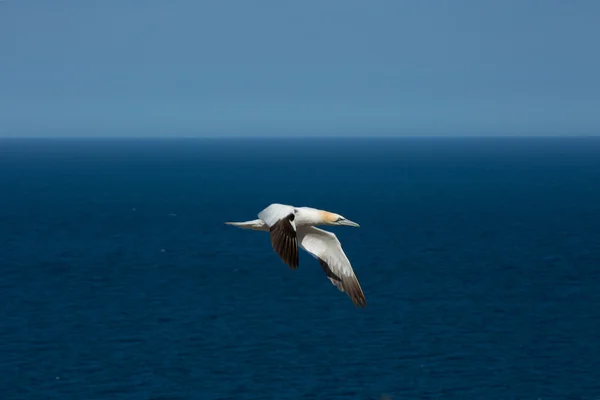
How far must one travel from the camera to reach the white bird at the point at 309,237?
2002 centimetres

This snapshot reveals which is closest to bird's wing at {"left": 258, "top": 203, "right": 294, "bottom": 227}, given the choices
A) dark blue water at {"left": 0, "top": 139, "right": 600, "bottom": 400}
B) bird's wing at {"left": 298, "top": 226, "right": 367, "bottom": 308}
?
bird's wing at {"left": 298, "top": 226, "right": 367, "bottom": 308}

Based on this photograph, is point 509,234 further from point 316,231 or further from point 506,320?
point 316,231

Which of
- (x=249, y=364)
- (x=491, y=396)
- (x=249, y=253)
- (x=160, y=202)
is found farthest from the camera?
(x=160, y=202)

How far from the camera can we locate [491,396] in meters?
63.2

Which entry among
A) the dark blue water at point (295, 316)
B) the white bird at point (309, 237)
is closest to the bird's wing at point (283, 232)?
the white bird at point (309, 237)

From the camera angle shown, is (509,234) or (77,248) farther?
(509,234)

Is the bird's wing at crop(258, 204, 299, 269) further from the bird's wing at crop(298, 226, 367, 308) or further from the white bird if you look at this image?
the bird's wing at crop(298, 226, 367, 308)

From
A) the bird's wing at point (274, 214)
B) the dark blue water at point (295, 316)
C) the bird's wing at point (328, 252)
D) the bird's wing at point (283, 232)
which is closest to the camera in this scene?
the bird's wing at point (283, 232)

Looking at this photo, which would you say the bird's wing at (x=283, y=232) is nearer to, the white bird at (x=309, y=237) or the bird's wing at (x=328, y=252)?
the white bird at (x=309, y=237)

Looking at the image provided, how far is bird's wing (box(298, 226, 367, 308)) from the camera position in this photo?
24.2 metres

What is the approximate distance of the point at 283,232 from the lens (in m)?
20.3

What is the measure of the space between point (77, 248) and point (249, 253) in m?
22.4

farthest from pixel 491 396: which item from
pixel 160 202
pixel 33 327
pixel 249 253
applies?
pixel 160 202

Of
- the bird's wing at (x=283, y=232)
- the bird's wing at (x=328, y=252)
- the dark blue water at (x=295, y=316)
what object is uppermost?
the bird's wing at (x=283, y=232)
